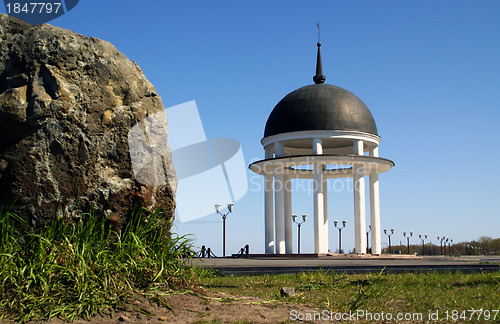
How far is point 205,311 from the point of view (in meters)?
6.07

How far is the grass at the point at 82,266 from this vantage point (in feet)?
18.3

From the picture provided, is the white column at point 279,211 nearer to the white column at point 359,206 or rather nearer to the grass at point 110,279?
the white column at point 359,206

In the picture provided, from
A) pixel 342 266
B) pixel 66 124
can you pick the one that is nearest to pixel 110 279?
pixel 66 124

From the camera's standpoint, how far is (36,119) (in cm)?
661

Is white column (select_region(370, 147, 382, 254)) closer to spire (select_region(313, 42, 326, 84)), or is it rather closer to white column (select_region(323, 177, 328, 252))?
white column (select_region(323, 177, 328, 252))

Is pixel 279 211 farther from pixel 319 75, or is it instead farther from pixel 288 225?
pixel 319 75

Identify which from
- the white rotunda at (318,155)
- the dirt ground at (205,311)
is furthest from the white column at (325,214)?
the dirt ground at (205,311)

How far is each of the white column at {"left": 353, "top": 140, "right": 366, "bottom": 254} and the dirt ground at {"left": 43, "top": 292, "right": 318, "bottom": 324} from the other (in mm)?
28377

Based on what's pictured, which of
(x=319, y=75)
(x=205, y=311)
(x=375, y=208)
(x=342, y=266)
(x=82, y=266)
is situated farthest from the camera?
(x=319, y=75)

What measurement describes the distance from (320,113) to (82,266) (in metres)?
29.3

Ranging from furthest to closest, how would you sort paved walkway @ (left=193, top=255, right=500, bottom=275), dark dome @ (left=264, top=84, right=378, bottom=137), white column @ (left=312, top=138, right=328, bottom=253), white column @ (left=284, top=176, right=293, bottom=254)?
white column @ (left=284, top=176, right=293, bottom=254) → dark dome @ (left=264, top=84, right=378, bottom=137) → white column @ (left=312, top=138, right=328, bottom=253) → paved walkway @ (left=193, top=255, right=500, bottom=275)

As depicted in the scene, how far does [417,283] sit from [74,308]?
19.4 ft

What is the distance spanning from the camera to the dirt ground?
560cm

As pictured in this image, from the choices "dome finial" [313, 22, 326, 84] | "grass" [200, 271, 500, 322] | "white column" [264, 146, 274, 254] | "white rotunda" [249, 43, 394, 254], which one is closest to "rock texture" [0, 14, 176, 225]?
"grass" [200, 271, 500, 322]
